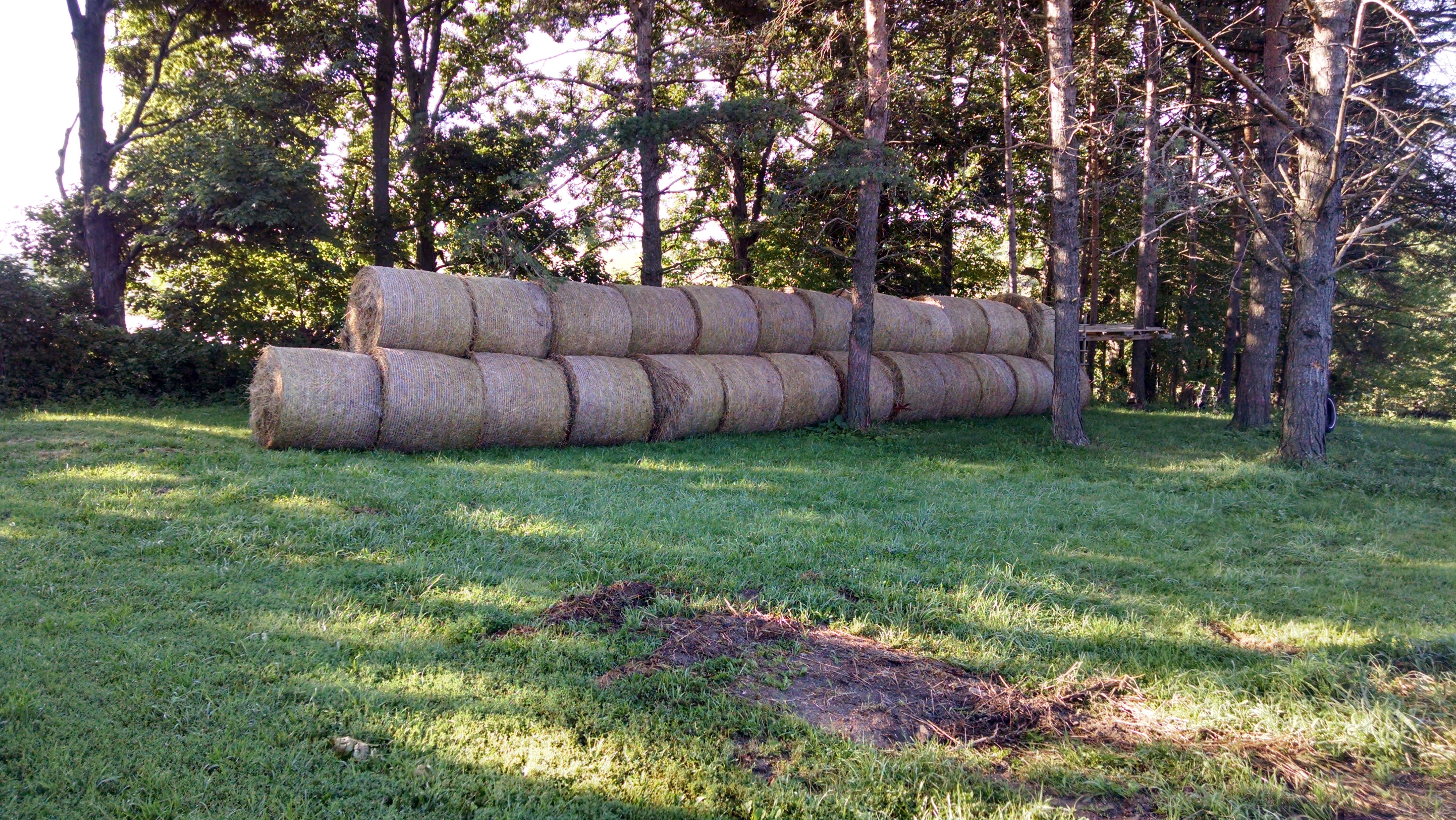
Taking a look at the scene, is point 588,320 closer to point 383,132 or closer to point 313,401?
point 313,401

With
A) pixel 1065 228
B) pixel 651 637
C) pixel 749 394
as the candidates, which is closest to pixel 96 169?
pixel 749 394

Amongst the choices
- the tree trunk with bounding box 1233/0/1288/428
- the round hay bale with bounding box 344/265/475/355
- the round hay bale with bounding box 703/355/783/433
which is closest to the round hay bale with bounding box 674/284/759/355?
the round hay bale with bounding box 703/355/783/433

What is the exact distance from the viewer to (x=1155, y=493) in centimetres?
884

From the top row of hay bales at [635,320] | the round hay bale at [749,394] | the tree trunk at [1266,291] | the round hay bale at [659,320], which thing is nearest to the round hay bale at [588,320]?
the top row of hay bales at [635,320]

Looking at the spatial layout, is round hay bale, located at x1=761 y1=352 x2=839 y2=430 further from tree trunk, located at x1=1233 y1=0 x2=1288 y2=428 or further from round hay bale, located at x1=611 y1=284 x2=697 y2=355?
tree trunk, located at x1=1233 y1=0 x2=1288 y2=428

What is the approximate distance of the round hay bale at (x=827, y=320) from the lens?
14.9 m

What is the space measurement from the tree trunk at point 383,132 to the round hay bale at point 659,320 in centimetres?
659

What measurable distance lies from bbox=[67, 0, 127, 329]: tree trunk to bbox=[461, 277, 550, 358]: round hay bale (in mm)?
7827

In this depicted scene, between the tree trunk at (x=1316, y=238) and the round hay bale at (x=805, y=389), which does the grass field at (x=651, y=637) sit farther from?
the round hay bale at (x=805, y=389)

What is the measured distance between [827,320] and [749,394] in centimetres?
290

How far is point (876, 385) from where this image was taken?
1460 centimetres

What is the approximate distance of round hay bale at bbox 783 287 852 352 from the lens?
14938 mm

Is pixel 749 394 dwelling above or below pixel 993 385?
below

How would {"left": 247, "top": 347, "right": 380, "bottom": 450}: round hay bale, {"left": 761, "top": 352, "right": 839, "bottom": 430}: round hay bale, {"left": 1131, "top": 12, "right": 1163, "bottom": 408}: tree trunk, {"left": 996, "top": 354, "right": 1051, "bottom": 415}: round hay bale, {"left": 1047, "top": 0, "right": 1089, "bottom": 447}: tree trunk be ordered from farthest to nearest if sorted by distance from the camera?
{"left": 996, "top": 354, "right": 1051, "bottom": 415}: round hay bale, {"left": 761, "top": 352, "right": 839, "bottom": 430}: round hay bale, {"left": 1047, "top": 0, "right": 1089, "bottom": 447}: tree trunk, {"left": 1131, "top": 12, "right": 1163, "bottom": 408}: tree trunk, {"left": 247, "top": 347, "right": 380, "bottom": 450}: round hay bale
